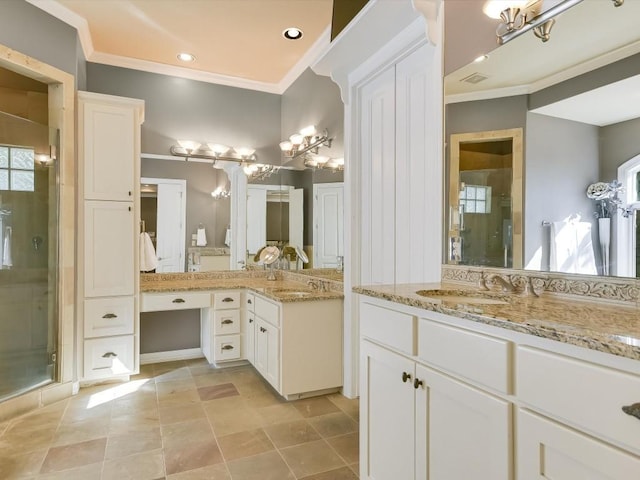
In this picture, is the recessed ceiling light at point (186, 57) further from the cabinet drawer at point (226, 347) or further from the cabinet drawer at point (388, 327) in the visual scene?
the cabinet drawer at point (388, 327)

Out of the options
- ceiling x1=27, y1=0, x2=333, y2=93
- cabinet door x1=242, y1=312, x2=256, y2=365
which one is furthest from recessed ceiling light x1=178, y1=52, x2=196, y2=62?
cabinet door x1=242, y1=312, x2=256, y2=365

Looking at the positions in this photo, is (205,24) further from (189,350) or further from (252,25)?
(189,350)

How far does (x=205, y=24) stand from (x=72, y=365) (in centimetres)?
293

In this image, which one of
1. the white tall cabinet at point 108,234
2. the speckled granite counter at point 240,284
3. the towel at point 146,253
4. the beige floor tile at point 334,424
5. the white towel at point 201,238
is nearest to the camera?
the beige floor tile at point 334,424

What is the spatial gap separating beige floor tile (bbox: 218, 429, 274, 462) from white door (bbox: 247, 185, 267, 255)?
1974 millimetres

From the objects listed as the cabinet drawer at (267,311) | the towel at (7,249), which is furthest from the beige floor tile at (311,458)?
the towel at (7,249)

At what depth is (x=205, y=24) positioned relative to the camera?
3164mm

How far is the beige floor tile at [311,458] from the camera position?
1.98 meters

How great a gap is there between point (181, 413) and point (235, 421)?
0.41 metres

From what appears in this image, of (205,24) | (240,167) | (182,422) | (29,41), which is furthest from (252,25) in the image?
(182,422)

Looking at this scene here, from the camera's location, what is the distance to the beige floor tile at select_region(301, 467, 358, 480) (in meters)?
1.91

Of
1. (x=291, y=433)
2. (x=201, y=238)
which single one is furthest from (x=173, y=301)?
(x=291, y=433)

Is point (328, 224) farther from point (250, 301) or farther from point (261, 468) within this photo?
point (261, 468)

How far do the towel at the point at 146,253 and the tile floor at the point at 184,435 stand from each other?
103 centimetres
